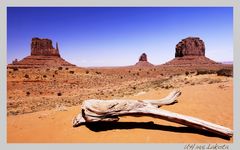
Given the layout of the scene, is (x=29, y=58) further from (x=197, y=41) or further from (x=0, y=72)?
(x=0, y=72)

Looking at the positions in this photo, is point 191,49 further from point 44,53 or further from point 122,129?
point 122,129

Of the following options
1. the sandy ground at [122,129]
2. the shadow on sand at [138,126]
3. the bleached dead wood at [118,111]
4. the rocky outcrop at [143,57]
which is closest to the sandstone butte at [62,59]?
the rocky outcrop at [143,57]

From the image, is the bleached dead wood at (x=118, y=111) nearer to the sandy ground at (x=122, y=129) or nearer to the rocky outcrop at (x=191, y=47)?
the sandy ground at (x=122, y=129)

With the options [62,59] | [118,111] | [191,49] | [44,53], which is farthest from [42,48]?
[118,111]

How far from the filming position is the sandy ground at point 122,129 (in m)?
6.56

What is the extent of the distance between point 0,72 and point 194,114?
665 cm

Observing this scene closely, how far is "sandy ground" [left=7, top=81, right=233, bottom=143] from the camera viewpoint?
6562 millimetres

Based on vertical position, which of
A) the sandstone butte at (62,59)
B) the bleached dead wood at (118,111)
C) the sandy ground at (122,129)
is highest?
the sandstone butte at (62,59)

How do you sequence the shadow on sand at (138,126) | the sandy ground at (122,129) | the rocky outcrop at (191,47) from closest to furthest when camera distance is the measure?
the sandy ground at (122,129) → the shadow on sand at (138,126) → the rocky outcrop at (191,47)

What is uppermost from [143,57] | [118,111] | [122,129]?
[143,57]

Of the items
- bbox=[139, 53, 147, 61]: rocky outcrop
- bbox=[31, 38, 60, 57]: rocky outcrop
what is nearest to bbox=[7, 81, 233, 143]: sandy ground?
bbox=[31, 38, 60, 57]: rocky outcrop

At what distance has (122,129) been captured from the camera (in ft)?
23.1

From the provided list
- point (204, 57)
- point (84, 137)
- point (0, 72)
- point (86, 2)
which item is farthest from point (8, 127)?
point (204, 57)

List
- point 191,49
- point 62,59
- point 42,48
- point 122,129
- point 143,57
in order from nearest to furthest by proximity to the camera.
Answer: point 122,129
point 42,48
point 62,59
point 191,49
point 143,57
